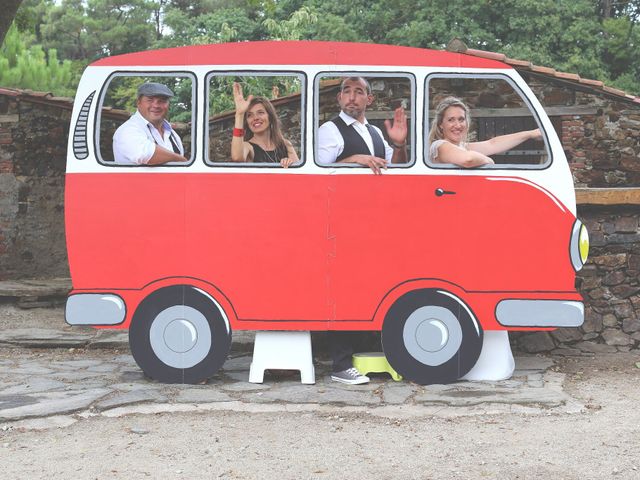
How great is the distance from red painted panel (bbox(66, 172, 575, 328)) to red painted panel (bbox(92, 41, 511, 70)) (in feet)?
2.77

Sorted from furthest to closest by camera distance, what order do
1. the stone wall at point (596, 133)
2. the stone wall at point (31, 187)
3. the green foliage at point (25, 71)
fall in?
the green foliage at point (25, 71) → the stone wall at point (596, 133) → the stone wall at point (31, 187)

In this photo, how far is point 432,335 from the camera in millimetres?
7031

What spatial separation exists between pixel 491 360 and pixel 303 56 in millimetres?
2716

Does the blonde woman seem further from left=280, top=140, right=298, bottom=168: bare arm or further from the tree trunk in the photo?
the tree trunk

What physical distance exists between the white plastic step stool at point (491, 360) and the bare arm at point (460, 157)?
131 centimetres

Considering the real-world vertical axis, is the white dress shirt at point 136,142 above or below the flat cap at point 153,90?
below

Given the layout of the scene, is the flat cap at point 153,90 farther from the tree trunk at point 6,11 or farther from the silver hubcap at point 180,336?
the tree trunk at point 6,11

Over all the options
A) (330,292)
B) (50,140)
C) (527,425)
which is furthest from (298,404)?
(50,140)

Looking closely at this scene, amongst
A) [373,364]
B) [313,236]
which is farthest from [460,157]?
[373,364]

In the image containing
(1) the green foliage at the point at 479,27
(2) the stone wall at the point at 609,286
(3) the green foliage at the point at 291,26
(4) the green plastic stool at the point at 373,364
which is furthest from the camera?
(1) the green foliage at the point at 479,27

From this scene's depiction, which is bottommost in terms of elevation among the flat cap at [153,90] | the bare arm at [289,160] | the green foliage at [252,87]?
the bare arm at [289,160]

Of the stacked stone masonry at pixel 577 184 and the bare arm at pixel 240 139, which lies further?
the stacked stone masonry at pixel 577 184

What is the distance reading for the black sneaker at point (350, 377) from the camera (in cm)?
714

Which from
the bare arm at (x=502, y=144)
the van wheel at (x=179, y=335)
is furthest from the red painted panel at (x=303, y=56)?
the van wheel at (x=179, y=335)
